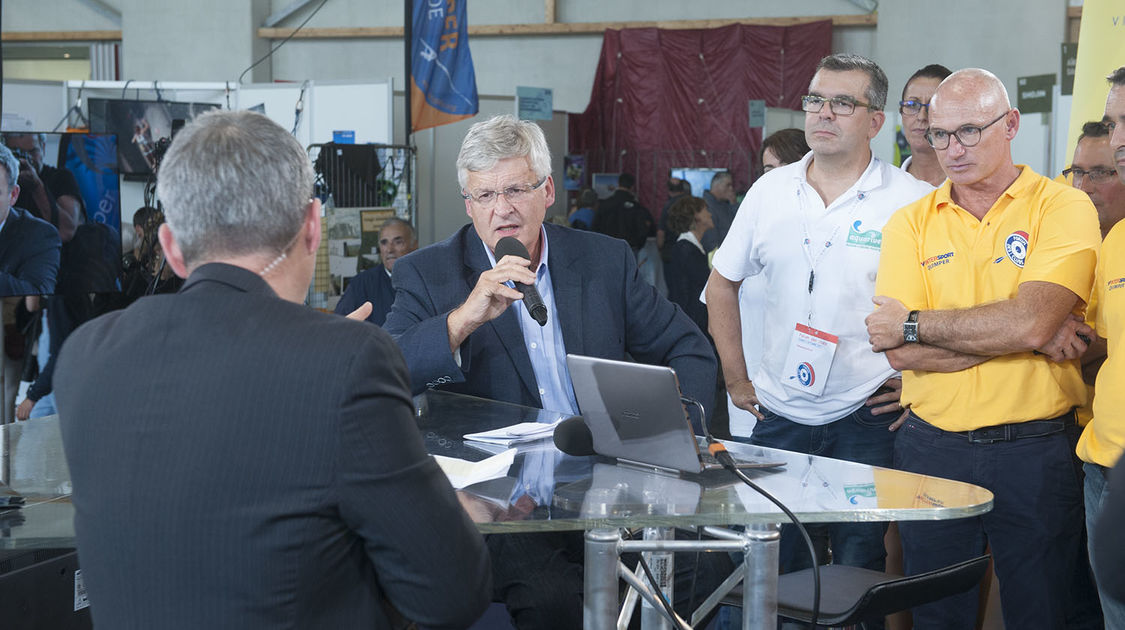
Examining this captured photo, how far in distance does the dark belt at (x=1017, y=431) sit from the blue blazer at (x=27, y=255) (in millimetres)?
3661

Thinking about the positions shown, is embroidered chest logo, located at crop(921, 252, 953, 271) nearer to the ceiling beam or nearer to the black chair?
the black chair

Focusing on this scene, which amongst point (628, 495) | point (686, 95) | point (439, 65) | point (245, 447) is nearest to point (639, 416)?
point (628, 495)

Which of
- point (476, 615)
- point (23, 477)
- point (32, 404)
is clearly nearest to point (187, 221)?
point (476, 615)

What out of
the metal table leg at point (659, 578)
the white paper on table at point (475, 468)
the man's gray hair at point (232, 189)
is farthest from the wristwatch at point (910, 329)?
the man's gray hair at point (232, 189)

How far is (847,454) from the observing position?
2.80 meters

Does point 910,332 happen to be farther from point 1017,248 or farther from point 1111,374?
point 1111,374

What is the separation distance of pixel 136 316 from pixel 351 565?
39 cm

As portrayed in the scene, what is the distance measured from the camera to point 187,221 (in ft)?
4.19

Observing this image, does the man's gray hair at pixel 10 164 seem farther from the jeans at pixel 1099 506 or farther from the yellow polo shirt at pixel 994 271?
the jeans at pixel 1099 506

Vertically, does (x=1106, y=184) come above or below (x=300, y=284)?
above

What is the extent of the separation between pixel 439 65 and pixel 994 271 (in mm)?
3975

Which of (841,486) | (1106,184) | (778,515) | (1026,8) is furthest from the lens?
(1026,8)

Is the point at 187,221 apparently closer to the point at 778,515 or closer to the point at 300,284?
the point at 300,284

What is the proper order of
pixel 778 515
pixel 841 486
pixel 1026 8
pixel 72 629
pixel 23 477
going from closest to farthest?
pixel 778 515 → pixel 841 486 → pixel 23 477 → pixel 72 629 → pixel 1026 8
